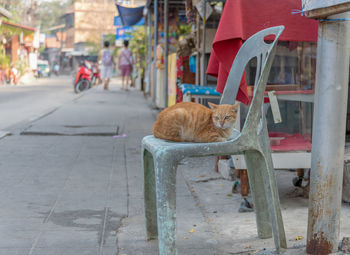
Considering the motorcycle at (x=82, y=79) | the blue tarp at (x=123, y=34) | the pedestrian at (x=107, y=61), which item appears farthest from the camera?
the blue tarp at (x=123, y=34)

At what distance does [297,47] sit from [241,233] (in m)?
1.88

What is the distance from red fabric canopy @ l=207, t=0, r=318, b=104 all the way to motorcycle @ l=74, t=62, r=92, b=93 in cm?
1856

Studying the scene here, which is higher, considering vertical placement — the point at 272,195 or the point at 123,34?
the point at 123,34

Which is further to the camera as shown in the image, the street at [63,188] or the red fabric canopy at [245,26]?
the red fabric canopy at [245,26]

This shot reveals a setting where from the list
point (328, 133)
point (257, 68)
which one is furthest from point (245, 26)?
point (328, 133)

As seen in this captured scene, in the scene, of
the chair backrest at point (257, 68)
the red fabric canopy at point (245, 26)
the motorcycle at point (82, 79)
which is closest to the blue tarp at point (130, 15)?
the motorcycle at point (82, 79)

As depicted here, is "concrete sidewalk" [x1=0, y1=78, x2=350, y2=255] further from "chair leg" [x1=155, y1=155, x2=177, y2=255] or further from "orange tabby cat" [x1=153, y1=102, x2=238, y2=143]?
"orange tabby cat" [x1=153, y1=102, x2=238, y2=143]

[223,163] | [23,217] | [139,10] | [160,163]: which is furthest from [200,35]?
[139,10]

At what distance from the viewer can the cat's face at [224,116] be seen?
299 centimetres

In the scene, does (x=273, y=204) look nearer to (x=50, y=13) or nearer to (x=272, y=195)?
(x=272, y=195)

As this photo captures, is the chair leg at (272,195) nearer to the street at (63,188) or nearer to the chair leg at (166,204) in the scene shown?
the chair leg at (166,204)

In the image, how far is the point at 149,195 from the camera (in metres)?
3.19

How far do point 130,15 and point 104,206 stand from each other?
14.6 meters

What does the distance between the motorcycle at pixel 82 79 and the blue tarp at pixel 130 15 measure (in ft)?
13.4
